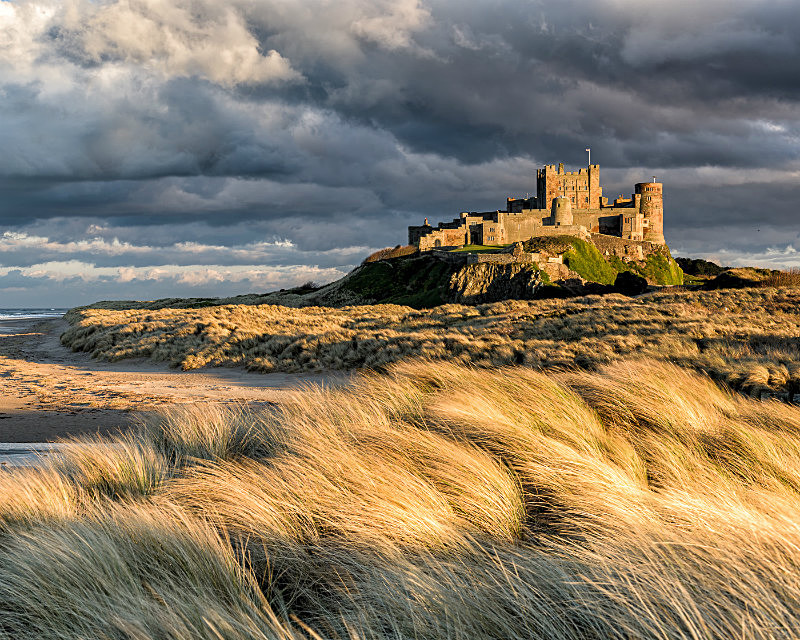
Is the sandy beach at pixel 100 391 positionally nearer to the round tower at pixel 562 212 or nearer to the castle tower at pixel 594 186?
the round tower at pixel 562 212

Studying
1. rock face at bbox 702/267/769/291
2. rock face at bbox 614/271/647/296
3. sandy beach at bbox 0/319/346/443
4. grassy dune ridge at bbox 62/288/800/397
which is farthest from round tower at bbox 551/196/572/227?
sandy beach at bbox 0/319/346/443

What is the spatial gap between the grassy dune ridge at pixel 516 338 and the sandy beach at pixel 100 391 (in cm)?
134

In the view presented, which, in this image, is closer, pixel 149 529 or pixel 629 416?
pixel 149 529

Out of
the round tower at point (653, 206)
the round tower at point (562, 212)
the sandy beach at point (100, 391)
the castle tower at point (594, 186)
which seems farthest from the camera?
the castle tower at point (594, 186)

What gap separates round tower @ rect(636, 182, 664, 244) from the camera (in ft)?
241

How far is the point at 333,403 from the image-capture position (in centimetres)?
600

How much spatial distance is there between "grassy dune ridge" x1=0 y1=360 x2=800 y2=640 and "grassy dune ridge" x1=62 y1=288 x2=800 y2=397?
5.40 metres

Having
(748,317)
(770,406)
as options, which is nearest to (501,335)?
(748,317)

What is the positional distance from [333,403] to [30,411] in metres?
7.62

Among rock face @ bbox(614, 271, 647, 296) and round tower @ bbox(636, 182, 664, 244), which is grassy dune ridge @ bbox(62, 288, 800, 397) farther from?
round tower @ bbox(636, 182, 664, 244)

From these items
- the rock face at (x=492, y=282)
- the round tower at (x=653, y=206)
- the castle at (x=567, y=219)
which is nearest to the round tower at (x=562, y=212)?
the castle at (x=567, y=219)

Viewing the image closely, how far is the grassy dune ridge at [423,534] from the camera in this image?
6.62 feet

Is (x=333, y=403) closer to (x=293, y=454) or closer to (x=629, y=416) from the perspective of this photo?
(x=293, y=454)

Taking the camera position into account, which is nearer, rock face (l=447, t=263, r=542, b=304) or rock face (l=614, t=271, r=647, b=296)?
rock face (l=614, t=271, r=647, b=296)
